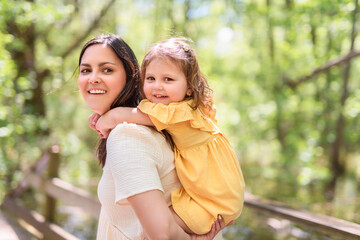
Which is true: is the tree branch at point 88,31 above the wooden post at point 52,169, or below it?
above

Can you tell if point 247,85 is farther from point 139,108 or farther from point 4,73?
point 139,108

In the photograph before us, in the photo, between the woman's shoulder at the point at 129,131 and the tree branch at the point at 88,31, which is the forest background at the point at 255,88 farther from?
the woman's shoulder at the point at 129,131

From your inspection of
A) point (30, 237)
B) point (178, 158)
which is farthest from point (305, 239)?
point (178, 158)

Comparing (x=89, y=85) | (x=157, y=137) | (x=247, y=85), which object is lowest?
(x=247, y=85)

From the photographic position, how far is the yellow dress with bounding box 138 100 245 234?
127cm

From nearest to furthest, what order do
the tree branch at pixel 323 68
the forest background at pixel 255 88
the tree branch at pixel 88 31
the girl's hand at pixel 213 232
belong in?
the girl's hand at pixel 213 232 → the tree branch at pixel 323 68 → the forest background at pixel 255 88 → the tree branch at pixel 88 31

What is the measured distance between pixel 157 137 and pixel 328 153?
24.6ft

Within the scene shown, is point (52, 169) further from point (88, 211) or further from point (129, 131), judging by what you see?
point (129, 131)

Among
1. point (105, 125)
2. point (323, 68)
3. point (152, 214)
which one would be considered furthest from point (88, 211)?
point (323, 68)

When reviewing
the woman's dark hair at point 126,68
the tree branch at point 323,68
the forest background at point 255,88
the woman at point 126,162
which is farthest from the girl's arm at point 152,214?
the tree branch at point 323,68

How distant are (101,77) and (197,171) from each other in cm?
56

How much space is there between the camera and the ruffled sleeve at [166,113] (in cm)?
125

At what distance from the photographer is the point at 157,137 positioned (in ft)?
4.21

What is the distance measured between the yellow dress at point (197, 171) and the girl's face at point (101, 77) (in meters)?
0.17
